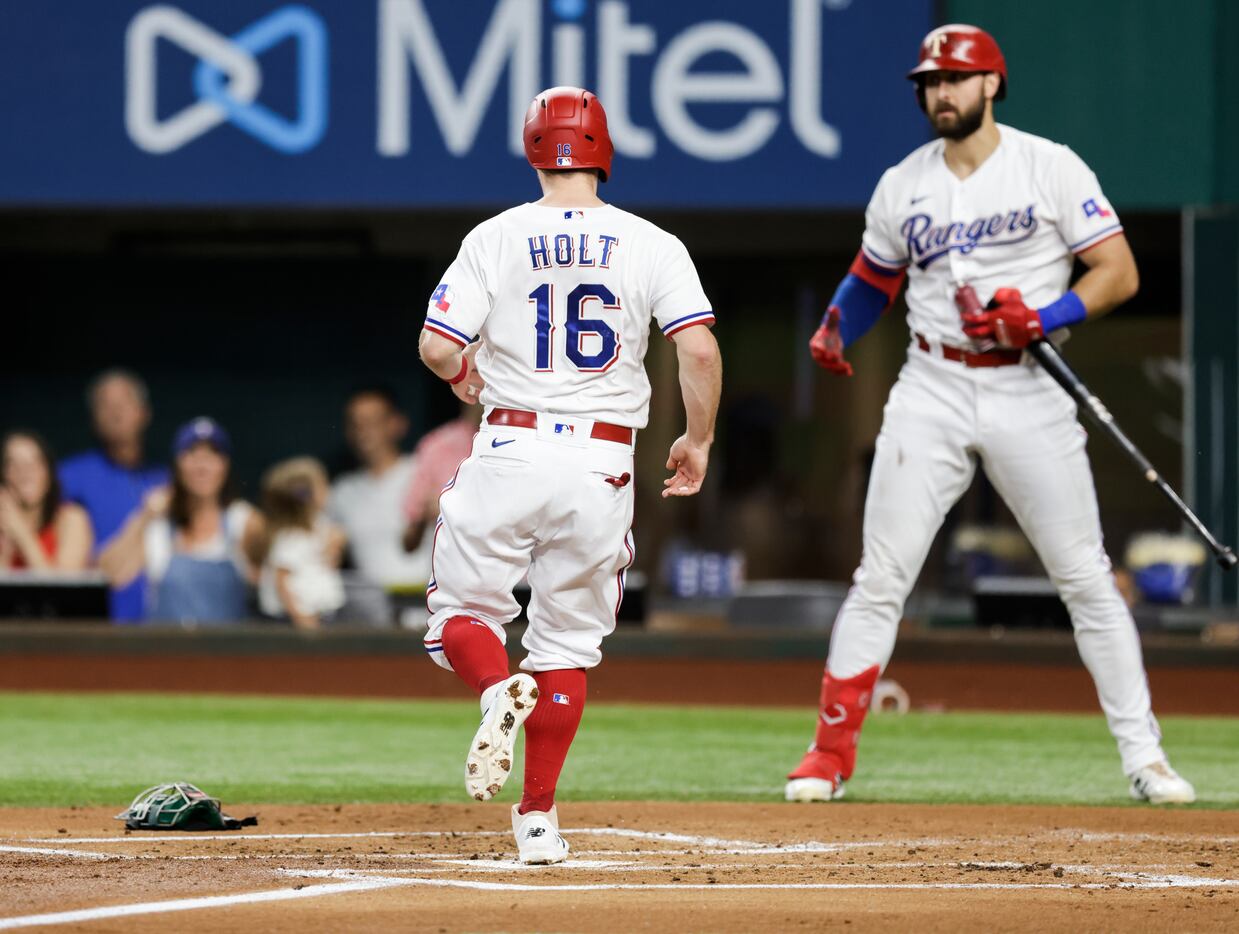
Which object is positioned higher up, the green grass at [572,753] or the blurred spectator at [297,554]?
the blurred spectator at [297,554]

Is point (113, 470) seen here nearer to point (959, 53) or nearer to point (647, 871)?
point (959, 53)

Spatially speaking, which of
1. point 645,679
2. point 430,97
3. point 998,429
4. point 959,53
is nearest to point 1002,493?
point 998,429

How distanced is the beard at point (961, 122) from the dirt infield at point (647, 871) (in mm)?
2028

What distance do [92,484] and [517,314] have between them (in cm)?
826

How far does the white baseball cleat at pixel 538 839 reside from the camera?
16.0 ft

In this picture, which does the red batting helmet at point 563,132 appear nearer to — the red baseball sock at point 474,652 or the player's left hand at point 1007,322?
the red baseball sock at point 474,652

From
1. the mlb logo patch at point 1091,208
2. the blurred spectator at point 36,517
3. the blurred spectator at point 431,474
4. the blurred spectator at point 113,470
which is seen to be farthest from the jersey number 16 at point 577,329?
the blurred spectator at point 113,470

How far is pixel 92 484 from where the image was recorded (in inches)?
500

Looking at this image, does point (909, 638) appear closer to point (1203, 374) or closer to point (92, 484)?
point (1203, 374)

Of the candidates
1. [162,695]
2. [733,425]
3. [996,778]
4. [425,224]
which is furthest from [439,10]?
[996,778]

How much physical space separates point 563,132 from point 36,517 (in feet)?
22.3

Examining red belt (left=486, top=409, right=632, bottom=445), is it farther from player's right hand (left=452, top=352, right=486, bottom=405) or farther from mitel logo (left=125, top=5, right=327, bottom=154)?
mitel logo (left=125, top=5, right=327, bottom=154)

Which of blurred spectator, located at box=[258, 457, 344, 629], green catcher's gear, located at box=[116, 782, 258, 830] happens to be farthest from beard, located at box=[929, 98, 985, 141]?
blurred spectator, located at box=[258, 457, 344, 629]

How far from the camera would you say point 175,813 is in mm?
5543
